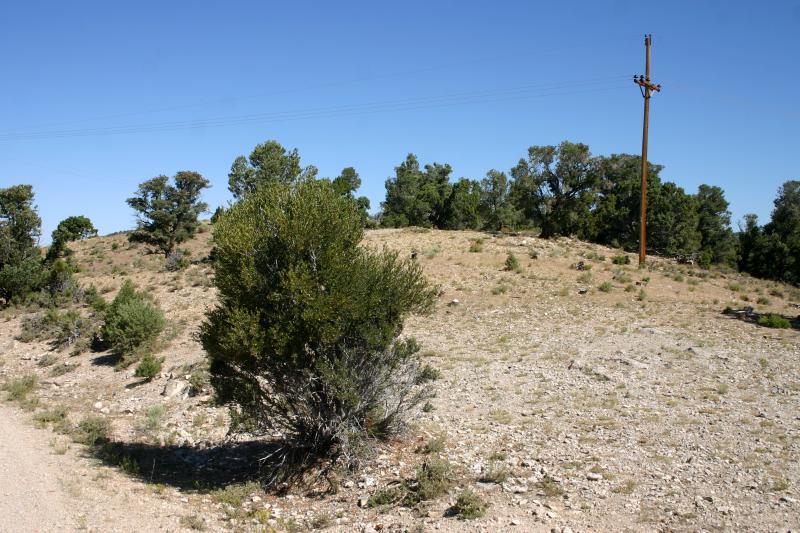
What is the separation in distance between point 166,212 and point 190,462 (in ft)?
117

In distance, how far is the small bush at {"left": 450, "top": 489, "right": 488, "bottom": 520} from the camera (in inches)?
313

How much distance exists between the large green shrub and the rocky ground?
1.15m

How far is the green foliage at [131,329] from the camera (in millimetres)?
20547

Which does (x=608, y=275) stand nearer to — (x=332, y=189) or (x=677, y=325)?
(x=677, y=325)

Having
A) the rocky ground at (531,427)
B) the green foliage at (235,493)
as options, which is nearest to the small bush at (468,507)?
the rocky ground at (531,427)

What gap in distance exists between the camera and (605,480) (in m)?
8.82

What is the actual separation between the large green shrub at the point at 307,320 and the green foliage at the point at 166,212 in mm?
37093

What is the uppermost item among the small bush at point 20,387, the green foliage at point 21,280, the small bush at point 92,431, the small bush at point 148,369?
the green foliage at point 21,280

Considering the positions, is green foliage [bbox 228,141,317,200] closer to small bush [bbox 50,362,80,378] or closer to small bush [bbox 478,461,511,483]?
small bush [bbox 50,362,80,378]

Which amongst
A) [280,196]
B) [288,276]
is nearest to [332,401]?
[288,276]

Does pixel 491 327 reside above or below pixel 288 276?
below

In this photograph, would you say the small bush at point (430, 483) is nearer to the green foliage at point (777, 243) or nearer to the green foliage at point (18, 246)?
the green foliage at point (18, 246)

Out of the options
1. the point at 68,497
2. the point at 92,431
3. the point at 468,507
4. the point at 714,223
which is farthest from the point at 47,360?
the point at 714,223

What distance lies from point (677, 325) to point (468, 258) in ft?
46.6
